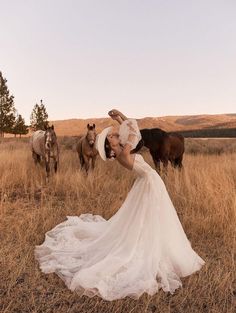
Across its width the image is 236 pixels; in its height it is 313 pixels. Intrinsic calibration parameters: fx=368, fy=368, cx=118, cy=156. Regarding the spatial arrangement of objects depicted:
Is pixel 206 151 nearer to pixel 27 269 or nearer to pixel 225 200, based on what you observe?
pixel 225 200

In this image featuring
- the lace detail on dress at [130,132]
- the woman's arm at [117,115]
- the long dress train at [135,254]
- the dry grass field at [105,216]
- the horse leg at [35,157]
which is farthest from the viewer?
the horse leg at [35,157]

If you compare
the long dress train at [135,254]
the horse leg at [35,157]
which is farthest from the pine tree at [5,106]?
the long dress train at [135,254]

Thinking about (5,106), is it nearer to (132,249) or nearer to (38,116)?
(38,116)

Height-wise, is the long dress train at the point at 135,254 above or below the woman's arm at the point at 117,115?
below

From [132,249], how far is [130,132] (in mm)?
1340

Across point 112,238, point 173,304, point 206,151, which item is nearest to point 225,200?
point 112,238

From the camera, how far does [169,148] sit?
11.9 m

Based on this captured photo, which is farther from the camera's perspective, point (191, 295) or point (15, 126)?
point (15, 126)

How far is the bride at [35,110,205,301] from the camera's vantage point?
385 cm

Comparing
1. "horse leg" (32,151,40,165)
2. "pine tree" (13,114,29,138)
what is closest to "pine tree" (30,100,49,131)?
"pine tree" (13,114,29,138)

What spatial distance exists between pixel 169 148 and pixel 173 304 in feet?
28.1

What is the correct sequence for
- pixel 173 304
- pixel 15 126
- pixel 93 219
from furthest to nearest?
1. pixel 15 126
2. pixel 93 219
3. pixel 173 304

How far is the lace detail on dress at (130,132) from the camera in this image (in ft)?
13.5

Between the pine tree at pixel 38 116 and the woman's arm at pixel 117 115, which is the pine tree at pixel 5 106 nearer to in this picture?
the pine tree at pixel 38 116
